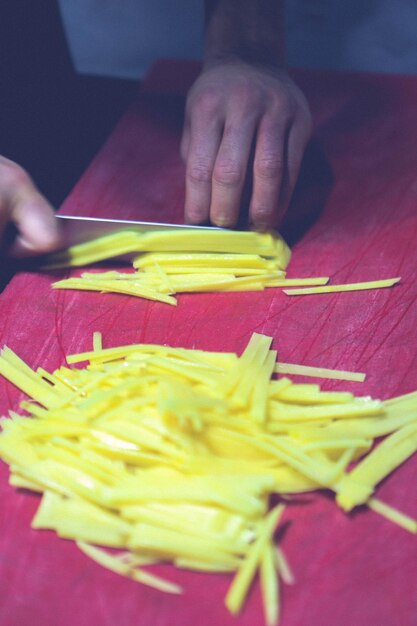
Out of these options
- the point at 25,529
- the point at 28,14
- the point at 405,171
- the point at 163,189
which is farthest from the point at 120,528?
the point at 28,14

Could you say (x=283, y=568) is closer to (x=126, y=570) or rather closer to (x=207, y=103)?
(x=126, y=570)

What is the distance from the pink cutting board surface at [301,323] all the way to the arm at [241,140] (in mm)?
217

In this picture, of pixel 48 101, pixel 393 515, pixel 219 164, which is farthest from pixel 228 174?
pixel 48 101

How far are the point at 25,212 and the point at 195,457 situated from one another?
39.9 inches

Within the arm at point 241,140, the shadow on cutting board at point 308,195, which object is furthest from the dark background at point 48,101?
the shadow on cutting board at point 308,195

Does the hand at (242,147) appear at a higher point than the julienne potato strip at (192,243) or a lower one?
higher

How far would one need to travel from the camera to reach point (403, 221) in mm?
2389

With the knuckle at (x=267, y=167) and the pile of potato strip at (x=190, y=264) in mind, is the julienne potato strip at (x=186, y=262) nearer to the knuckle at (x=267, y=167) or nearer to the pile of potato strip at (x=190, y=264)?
the pile of potato strip at (x=190, y=264)

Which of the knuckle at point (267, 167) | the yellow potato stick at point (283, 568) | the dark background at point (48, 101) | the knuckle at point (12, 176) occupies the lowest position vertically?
the dark background at point (48, 101)

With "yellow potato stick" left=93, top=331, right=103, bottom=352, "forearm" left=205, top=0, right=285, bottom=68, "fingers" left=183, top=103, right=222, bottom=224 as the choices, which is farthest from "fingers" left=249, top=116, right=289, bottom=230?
"yellow potato stick" left=93, top=331, right=103, bottom=352

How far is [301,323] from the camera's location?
6.72 feet

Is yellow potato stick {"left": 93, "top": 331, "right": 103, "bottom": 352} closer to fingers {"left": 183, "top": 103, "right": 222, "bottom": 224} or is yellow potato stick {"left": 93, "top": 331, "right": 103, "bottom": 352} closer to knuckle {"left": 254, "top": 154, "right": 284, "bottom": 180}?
fingers {"left": 183, "top": 103, "right": 222, "bottom": 224}

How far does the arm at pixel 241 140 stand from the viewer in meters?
2.22

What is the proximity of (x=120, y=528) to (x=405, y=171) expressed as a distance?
1711 mm
